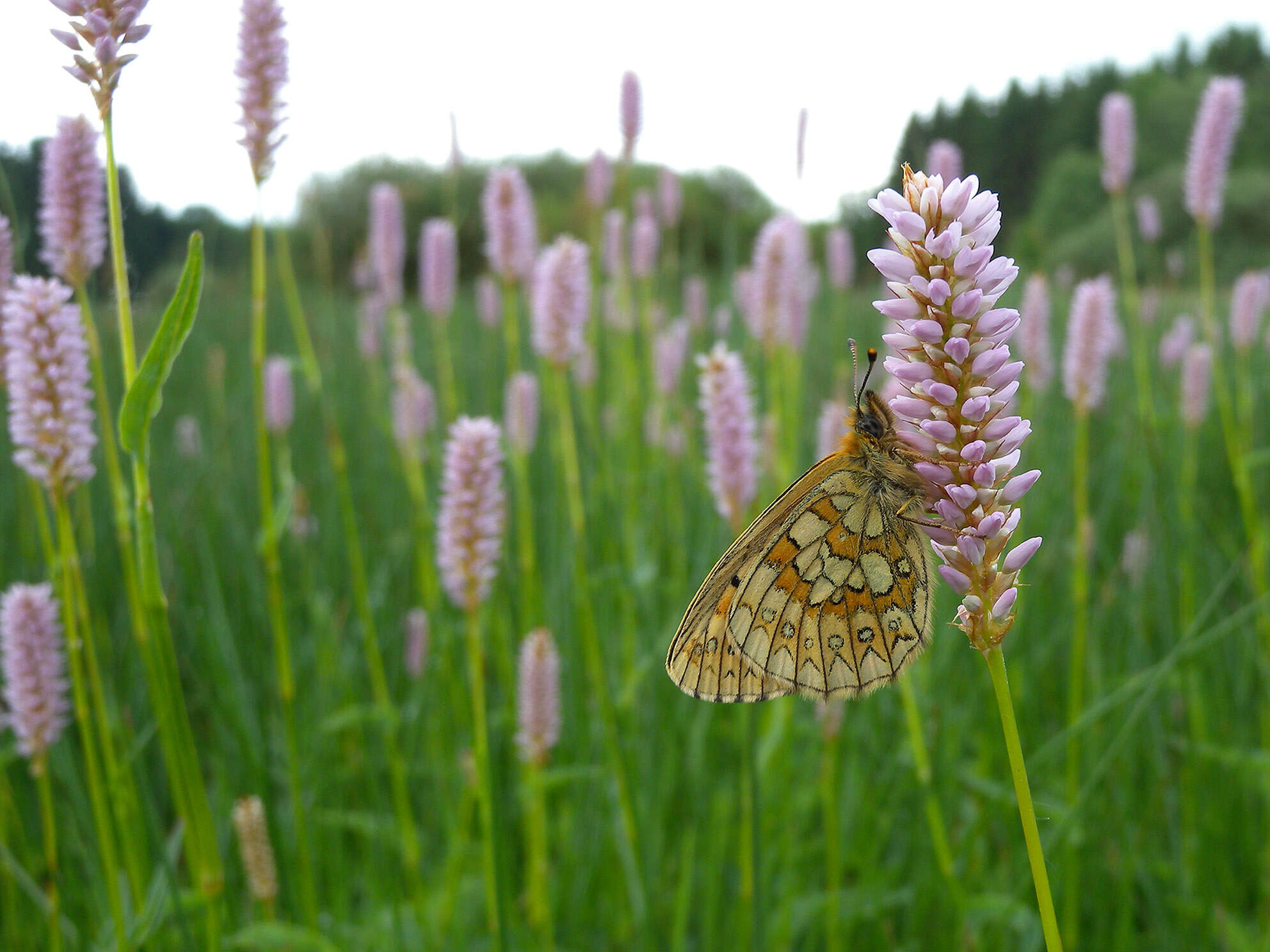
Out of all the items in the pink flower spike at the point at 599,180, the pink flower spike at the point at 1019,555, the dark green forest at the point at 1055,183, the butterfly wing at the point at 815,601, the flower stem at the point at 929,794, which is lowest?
the flower stem at the point at 929,794

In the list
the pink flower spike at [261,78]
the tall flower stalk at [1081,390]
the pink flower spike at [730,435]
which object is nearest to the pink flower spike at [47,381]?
the pink flower spike at [261,78]

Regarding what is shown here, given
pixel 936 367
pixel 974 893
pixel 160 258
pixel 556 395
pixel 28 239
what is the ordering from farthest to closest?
pixel 160 258 < pixel 556 395 < pixel 974 893 < pixel 28 239 < pixel 936 367

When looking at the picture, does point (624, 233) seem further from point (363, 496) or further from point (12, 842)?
point (363, 496)

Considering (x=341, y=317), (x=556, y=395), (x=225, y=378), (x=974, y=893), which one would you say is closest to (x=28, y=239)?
(x=556, y=395)

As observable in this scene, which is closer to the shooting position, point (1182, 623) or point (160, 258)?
point (1182, 623)

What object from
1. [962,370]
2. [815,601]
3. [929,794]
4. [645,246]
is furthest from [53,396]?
[645,246]

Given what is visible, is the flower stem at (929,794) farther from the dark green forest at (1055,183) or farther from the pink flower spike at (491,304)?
the pink flower spike at (491,304)

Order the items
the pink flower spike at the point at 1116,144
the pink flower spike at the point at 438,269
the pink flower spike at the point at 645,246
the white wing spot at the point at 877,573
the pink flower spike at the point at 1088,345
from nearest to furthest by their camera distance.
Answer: the white wing spot at the point at 877,573 < the pink flower spike at the point at 1088,345 < the pink flower spike at the point at 1116,144 < the pink flower spike at the point at 438,269 < the pink flower spike at the point at 645,246
